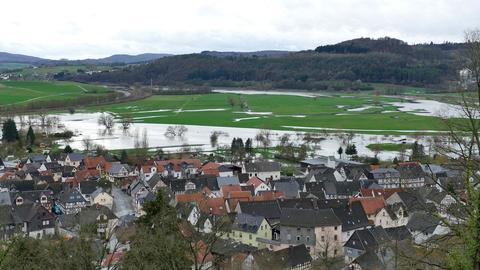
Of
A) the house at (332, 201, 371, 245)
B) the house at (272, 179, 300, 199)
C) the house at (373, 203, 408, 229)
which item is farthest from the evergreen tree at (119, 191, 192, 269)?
the house at (272, 179, 300, 199)

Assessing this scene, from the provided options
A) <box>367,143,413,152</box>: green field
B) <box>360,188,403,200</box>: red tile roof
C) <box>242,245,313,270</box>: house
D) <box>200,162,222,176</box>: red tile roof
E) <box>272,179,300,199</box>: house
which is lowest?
<box>367,143,413,152</box>: green field

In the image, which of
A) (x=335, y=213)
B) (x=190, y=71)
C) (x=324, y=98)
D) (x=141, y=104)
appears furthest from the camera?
(x=190, y=71)

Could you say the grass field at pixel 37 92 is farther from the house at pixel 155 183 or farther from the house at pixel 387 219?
the house at pixel 387 219

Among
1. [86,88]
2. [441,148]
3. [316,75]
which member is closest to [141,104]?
[86,88]

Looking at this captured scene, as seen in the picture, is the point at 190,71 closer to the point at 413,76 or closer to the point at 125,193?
the point at 413,76

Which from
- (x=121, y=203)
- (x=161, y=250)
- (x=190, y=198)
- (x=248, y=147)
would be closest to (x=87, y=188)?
(x=121, y=203)

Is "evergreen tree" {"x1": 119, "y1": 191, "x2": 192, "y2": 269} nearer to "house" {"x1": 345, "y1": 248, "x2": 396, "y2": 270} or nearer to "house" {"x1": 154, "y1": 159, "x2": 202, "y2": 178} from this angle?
"house" {"x1": 345, "y1": 248, "x2": 396, "y2": 270}
